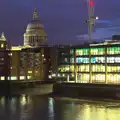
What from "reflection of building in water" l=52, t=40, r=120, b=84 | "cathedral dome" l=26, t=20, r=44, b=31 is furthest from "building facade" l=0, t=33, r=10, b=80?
"cathedral dome" l=26, t=20, r=44, b=31

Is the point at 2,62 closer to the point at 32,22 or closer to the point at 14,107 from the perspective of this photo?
→ the point at 14,107

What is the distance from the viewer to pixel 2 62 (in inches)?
2633

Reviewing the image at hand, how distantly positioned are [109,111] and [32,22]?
6360 centimetres

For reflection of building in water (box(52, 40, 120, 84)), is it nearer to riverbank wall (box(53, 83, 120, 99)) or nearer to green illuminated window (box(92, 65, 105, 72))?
green illuminated window (box(92, 65, 105, 72))

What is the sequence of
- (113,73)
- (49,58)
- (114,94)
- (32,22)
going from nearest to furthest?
(114,94)
(113,73)
(49,58)
(32,22)

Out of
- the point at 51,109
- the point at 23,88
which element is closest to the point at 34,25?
the point at 23,88

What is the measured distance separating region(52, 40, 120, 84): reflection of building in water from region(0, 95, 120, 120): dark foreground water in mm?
→ 12229

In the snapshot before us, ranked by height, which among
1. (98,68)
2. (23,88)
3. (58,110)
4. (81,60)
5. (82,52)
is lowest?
(58,110)

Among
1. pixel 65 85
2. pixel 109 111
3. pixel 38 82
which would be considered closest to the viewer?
pixel 109 111

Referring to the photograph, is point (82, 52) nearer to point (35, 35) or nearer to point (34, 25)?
point (35, 35)

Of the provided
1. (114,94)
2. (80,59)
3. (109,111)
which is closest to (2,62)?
(80,59)

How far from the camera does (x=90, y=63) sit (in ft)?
205

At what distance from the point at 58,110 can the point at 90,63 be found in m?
22.1

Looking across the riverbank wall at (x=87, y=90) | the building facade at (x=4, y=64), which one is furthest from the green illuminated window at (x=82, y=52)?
the building facade at (x=4, y=64)
